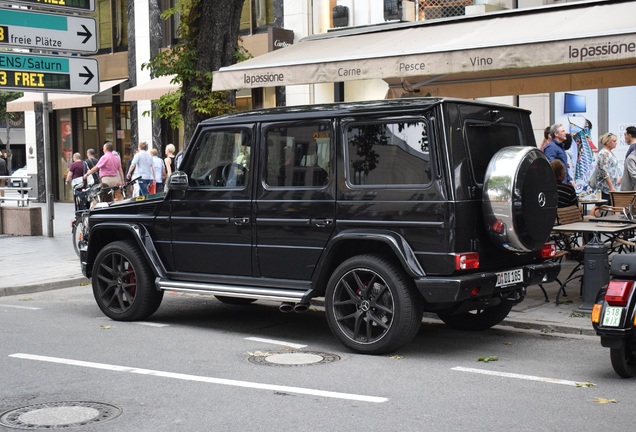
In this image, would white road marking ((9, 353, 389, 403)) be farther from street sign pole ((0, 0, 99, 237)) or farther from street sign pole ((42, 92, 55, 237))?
street sign pole ((42, 92, 55, 237))

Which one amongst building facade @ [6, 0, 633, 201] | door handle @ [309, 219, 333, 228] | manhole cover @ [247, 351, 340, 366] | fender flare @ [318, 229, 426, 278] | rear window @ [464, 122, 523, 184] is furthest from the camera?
building facade @ [6, 0, 633, 201]

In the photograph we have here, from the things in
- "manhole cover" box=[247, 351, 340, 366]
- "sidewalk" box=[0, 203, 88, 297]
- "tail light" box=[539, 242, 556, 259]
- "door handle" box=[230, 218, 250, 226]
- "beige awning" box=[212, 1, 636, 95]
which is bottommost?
"manhole cover" box=[247, 351, 340, 366]

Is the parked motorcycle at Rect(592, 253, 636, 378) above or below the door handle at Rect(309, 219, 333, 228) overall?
below

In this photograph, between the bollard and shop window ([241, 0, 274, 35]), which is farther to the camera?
shop window ([241, 0, 274, 35])

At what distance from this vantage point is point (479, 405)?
6.07 meters

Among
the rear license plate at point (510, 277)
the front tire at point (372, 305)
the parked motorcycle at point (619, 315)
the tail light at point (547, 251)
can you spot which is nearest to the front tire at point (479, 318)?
the tail light at point (547, 251)

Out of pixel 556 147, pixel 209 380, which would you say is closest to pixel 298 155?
pixel 209 380

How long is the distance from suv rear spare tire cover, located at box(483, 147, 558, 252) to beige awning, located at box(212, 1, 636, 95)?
1.93 meters

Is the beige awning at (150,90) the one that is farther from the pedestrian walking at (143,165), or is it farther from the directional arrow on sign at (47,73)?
the directional arrow on sign at (47,73)

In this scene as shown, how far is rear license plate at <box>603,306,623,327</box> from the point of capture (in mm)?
6465

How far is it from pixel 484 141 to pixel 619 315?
6.72ft

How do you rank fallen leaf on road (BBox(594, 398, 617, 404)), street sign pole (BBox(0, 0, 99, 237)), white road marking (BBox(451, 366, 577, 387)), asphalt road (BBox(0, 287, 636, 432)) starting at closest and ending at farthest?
asphalt road (BBox(0, 287, 636, 432)) → fallen leaf on road (BBox(594, 398, 617, 404)) → white road marking (BBox(451, 366, 577, 387)) → street sign pole (BBox(0, 0, 99, 237))

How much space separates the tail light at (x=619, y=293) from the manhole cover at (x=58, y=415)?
351 cm

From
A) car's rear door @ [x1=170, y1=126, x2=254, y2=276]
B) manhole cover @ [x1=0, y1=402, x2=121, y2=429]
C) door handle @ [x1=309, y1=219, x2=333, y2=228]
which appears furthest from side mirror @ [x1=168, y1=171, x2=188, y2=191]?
manhole cover @ [x1=0, y1=402, x2=121, y2=429]
